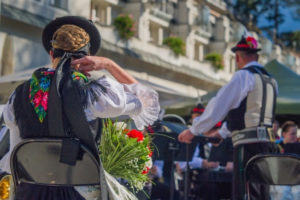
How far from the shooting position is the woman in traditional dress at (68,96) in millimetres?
2955

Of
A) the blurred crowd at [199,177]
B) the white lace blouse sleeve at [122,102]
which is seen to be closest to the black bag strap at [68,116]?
the white lace blouse sleeve at [122,102]

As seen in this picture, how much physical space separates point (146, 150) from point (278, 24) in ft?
159

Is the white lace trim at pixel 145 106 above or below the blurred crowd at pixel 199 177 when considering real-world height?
above

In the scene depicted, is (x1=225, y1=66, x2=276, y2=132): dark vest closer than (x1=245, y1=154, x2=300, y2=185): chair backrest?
No

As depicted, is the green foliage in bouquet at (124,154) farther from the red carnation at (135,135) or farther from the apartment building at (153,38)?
the apartment building at (153,38)

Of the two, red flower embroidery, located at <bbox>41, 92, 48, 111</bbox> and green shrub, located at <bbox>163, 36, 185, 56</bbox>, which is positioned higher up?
green shrub, located at <bbox>163, 36, 185, 56</bbox>

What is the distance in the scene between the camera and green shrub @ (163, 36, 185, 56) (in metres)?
28.3

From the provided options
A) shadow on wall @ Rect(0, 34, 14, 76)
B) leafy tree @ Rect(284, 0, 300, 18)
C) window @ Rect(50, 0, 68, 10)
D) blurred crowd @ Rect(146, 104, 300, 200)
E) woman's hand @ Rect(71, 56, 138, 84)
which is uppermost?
leafy tree @ Rect(284, 0, 300, 18)

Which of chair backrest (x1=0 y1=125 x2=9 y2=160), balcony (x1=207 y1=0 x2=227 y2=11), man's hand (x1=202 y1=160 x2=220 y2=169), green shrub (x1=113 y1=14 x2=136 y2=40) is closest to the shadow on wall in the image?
green shrub (x1=113 y1=14 x2=136 y2=40)

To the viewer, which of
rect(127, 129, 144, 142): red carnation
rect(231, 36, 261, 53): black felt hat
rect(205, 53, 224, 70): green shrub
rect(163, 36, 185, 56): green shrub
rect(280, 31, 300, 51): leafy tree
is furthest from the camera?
rect(280, 31, 300, 51): leafy tree

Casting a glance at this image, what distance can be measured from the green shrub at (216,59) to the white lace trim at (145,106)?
97.7ft

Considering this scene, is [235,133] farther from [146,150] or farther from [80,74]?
[80,74]

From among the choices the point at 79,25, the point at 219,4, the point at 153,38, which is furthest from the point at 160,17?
the point at 79,25

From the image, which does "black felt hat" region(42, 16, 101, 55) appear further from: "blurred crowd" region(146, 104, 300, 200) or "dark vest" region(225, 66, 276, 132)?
"blurred crowd" region(146, 104, 300, 200)
